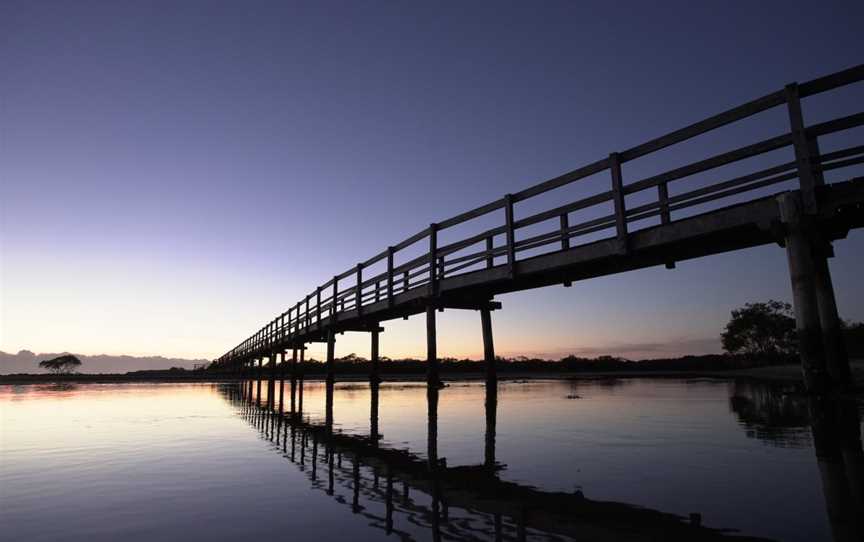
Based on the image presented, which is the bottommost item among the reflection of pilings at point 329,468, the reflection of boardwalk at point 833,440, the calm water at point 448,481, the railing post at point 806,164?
the reflection of pilings at point 329,468

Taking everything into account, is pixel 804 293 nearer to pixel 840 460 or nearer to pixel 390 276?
pixel 840 460

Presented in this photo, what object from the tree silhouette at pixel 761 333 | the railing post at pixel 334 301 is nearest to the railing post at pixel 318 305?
the railing post at pixel 334 301

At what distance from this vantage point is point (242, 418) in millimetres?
10227

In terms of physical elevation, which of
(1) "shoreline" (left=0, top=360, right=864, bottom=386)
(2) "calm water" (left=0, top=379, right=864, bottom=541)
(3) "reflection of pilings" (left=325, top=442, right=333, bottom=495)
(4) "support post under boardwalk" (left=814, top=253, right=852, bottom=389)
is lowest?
(1) "shoreline" (left=0, top=360, right=864, bottom=386)

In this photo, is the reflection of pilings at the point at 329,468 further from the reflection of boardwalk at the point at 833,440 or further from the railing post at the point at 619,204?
the railing post at the point at 619,204

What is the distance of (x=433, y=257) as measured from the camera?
14.5 metres

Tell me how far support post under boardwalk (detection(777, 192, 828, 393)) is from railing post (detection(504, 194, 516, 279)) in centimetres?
534

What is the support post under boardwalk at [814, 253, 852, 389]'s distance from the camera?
21.6ft

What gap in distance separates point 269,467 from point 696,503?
347 centimetres

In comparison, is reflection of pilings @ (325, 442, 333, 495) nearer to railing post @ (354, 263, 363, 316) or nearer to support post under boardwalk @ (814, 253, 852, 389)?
support post under boardwalk @ (814, 253, 852, 389)

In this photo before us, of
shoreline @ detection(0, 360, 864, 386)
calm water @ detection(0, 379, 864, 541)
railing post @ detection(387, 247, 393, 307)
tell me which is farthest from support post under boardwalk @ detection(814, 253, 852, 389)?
shoreline @ detection(0, 360, 864, 386)

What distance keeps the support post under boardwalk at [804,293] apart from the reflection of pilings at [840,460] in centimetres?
36

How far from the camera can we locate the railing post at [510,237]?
38.4 ft

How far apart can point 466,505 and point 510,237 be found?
871cm
